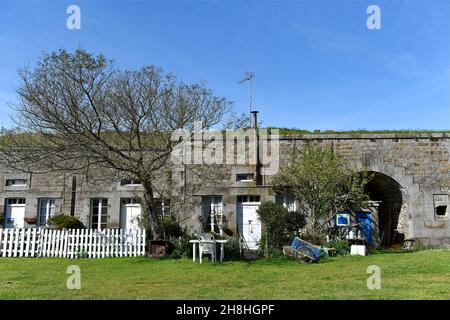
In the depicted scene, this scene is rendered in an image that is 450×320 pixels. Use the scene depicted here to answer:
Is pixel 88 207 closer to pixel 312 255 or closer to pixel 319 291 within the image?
pixel 312 255

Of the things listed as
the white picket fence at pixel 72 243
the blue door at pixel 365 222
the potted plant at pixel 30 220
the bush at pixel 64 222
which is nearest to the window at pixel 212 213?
the white picket fence at pixel 72 243

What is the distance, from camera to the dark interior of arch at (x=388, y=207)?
58.0ft

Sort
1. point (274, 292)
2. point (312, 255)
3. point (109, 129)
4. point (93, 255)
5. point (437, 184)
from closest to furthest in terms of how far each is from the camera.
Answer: point (274, 292), point (312, 255), point (109, 129), point (93, 255), point (437, 184)

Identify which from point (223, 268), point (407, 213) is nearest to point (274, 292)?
point (223, 268)

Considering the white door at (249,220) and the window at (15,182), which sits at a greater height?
the window at (15,182)

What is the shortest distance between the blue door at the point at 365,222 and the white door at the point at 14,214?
14.2m

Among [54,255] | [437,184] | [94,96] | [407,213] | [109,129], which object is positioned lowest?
[54,255]

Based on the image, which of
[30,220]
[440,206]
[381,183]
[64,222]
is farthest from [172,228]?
[440,206]

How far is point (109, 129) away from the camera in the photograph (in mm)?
12875

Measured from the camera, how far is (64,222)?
1641 centimetres

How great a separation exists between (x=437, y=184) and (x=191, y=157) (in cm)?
1002

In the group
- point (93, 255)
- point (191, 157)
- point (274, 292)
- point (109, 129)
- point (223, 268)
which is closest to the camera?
point (274, 292)

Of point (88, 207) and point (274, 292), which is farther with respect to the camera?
point (88, 207)

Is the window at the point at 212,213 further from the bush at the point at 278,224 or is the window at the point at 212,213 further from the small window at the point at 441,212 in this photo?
the small window at the point at 441,212
